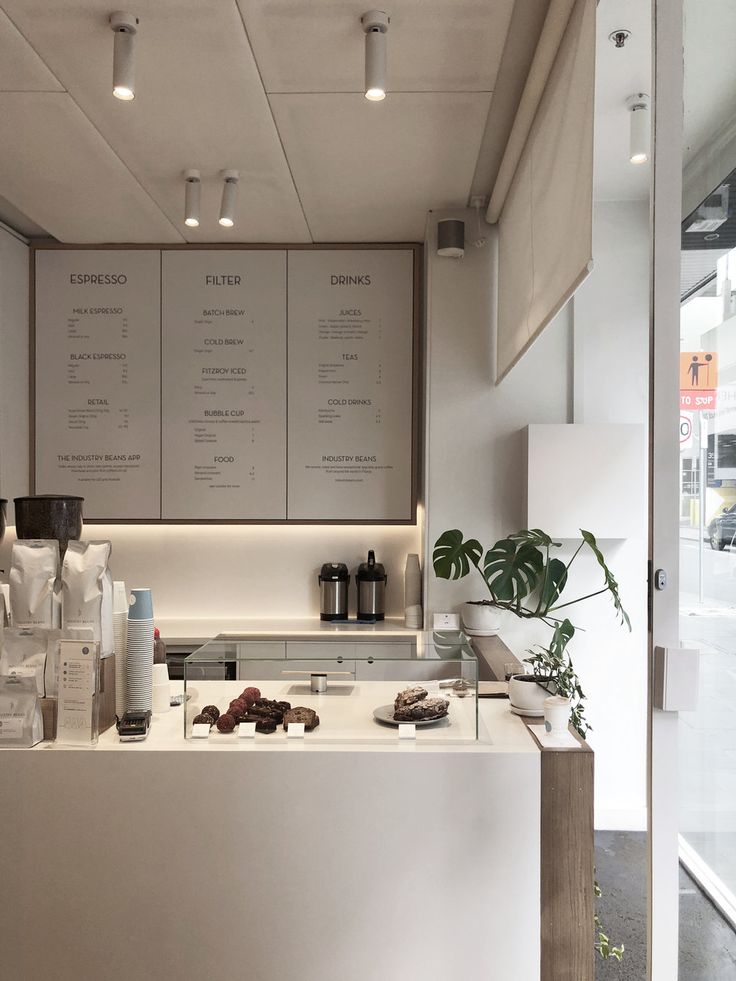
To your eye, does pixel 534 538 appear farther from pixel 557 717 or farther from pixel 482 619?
pixel 557 717

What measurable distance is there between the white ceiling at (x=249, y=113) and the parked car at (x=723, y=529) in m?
1.50

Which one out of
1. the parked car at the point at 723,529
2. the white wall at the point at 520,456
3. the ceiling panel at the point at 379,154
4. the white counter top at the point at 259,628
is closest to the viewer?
the parked car at the point at 723,529

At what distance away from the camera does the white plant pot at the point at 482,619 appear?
3.54m

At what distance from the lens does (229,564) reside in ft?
14.1

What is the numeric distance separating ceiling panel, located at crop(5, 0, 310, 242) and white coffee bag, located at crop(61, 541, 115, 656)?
1.48 meters

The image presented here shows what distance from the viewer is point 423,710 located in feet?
6.16

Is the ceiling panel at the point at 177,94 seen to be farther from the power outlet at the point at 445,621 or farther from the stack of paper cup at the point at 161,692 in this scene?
the power outlet at the point at 445,621

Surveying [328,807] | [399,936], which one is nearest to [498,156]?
[328,807]

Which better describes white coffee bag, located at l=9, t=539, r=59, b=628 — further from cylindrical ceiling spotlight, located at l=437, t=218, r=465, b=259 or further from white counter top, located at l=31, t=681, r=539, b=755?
cylindrical ceiling spotlight, located at l=437, t=218, r=465, b=259

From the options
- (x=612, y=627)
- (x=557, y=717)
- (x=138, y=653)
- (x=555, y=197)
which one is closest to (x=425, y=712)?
(x=557, y=717)

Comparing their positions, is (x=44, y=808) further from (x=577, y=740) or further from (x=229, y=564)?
(x=229, y=564)

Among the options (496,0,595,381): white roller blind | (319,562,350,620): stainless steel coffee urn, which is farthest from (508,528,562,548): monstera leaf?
(319,562,350,620): stainless steel coffee urn

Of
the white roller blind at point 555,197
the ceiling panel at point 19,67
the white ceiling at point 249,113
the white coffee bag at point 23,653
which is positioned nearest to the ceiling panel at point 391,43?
the white ceiling at point 249,113

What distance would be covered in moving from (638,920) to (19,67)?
3601 millimetres
